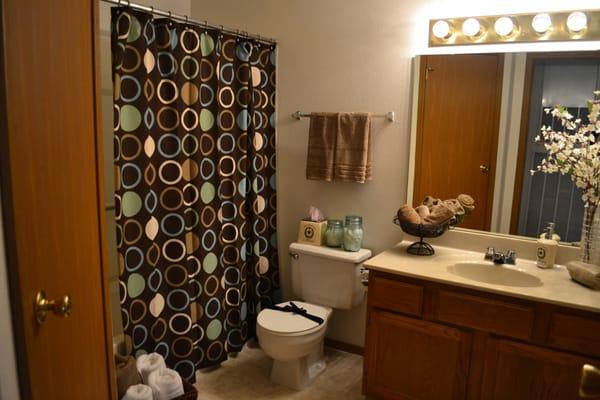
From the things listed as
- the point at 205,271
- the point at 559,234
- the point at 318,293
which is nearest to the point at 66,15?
the point at 205,271

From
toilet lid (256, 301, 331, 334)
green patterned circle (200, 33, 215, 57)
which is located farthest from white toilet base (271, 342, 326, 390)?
green patterned circle (200, 33, 215, 57)

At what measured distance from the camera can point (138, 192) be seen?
2256mm

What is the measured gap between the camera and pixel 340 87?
9.38 feet

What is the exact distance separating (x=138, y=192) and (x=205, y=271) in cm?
67

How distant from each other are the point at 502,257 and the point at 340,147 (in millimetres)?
1095

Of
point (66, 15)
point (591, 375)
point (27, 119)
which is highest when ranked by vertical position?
point (66, 15)

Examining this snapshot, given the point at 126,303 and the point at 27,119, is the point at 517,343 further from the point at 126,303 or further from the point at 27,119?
the point at 27,119

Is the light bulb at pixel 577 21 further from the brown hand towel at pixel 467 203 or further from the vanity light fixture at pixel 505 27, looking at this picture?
the brown hand towel at pixel 467 203

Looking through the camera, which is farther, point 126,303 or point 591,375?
point 126,303

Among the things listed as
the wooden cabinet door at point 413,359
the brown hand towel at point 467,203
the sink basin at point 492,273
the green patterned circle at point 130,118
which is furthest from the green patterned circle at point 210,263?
the brown hand towel at point 467,203

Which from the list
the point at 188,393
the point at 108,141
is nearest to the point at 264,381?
the point at 188,393

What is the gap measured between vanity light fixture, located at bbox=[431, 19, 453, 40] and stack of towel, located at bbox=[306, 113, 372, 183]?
1.86ft

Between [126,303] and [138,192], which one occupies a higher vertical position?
[138,192]

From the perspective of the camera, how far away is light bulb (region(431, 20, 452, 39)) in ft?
7.98
